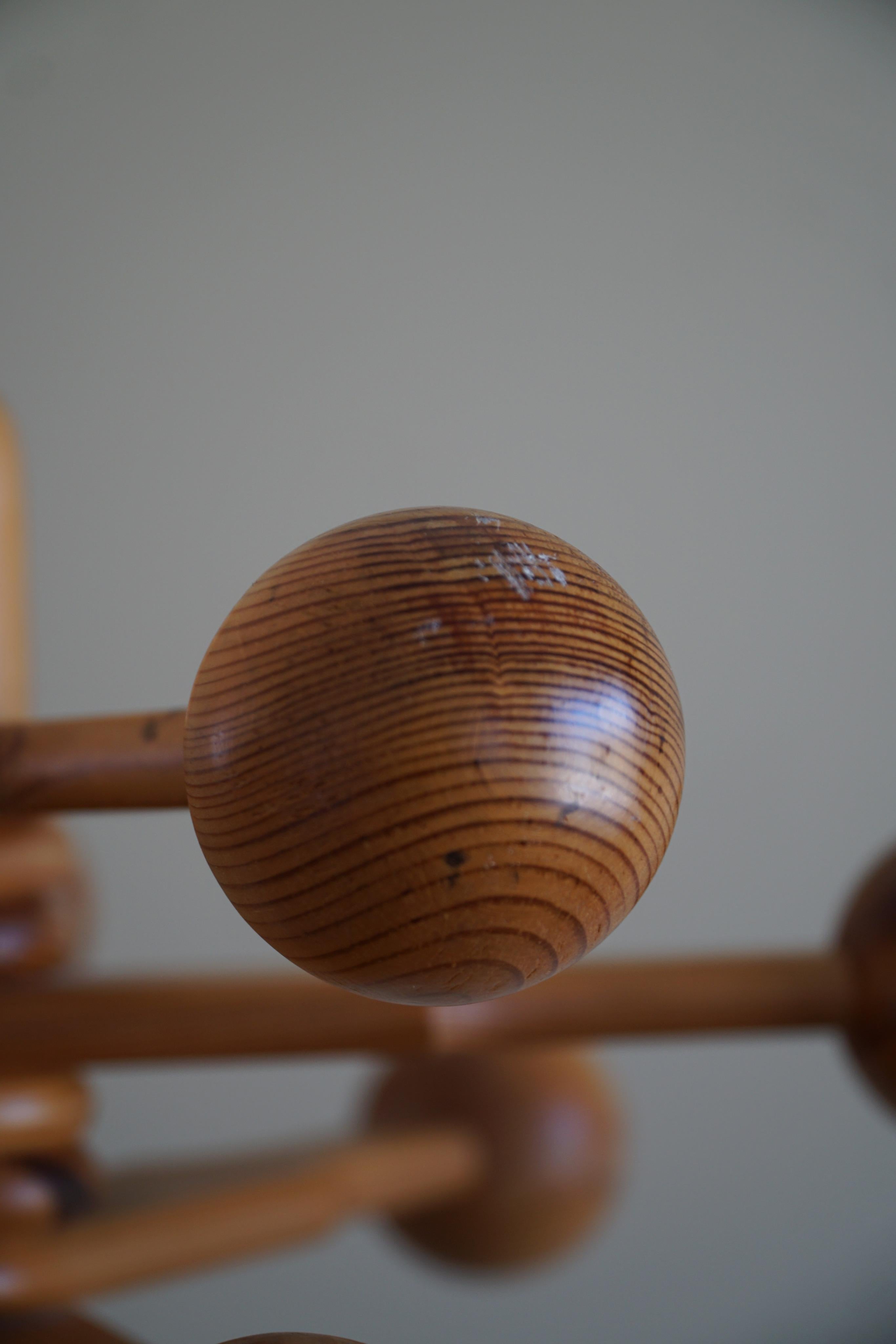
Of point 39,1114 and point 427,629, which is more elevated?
point 427,629

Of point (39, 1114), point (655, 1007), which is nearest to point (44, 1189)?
point (39, 1114)

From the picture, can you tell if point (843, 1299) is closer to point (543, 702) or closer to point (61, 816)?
point (543, 702)

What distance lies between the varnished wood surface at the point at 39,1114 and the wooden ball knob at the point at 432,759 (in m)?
0.19

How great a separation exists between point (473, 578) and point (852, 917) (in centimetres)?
22

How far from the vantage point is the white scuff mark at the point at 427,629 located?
4.6 inches

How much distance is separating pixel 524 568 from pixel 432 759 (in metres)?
0.03

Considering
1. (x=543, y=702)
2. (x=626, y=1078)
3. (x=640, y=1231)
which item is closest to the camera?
(x=543, y=702)

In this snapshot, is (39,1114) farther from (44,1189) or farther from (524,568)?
(524,568)

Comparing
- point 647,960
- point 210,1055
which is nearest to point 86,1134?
point 210,1055

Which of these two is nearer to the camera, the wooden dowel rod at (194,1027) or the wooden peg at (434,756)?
the wooden peg at (434,756)

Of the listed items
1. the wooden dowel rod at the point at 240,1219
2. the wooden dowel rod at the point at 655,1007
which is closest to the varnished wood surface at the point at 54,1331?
the wooden dowel rod at the point at 240,1219

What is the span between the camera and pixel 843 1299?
0.21m

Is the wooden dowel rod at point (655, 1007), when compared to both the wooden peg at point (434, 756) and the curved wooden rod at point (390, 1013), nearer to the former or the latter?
the curved wooden rod at point (390, 1013)

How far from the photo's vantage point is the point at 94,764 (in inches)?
7.7
